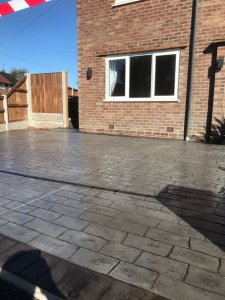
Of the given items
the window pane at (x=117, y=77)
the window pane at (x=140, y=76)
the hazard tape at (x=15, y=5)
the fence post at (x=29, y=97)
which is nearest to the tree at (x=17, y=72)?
the fence post at (x=29, y=97)

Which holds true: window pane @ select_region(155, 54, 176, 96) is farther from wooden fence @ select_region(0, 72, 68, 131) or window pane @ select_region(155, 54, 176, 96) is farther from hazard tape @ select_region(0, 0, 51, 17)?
hazard tape @ select_region(0, 0, 51, 17)

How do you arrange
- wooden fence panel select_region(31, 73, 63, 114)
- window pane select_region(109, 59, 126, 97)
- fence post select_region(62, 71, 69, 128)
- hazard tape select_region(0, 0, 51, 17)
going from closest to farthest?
hazard tape select_region(0, 0, 51, 17), window pane select_region(109, 59, 126, 97), fence post select_region(62, 71, 69, 128), wooden fence panel select_region(31, 73, 63, 114)

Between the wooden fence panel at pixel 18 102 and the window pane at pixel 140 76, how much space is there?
5152 millimetres

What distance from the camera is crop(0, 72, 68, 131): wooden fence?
35.7ft

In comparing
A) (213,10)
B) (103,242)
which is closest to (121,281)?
(103,242)

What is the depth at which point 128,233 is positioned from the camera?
2432 mm

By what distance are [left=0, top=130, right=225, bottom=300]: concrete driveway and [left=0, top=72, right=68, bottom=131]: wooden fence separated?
6006mm

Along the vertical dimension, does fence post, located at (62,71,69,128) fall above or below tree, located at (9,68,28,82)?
below

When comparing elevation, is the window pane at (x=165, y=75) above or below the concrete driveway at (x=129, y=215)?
above

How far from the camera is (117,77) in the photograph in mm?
8727

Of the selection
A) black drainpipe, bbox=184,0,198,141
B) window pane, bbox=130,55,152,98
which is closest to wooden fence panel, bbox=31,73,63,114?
window pane, bbox=130,55,152,98

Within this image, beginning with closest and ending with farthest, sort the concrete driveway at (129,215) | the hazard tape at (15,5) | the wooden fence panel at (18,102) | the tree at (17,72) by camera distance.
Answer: the concrete driveway at (129,215) < the hazard tape at (15,5) < the wooden fence panel at (18,102) < the tree at (17,72)

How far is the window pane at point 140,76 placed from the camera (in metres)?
8.13

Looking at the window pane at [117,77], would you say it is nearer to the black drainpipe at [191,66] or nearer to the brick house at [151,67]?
the brick house at [151,67]
